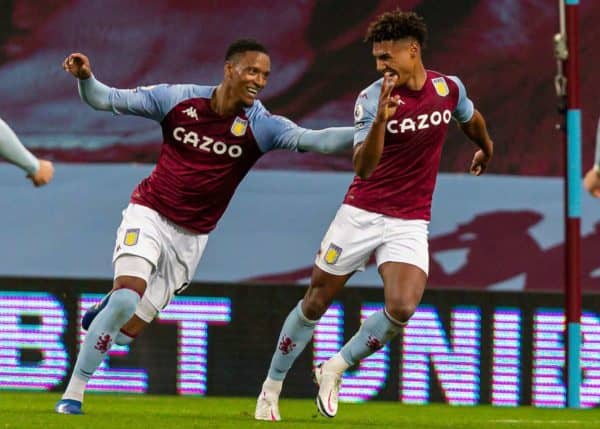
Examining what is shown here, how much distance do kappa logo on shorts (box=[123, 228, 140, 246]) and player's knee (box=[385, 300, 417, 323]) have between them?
4.38 feet

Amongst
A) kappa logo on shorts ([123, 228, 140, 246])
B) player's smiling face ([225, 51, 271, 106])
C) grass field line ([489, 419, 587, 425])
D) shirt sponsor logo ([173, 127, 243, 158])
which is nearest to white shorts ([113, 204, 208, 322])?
kappa logo on shorts ([123, 228, 140, 246])

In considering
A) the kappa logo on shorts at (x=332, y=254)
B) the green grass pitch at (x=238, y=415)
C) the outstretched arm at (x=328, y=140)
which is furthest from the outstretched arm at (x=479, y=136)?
the green grass pitch at (x=238, y=415)

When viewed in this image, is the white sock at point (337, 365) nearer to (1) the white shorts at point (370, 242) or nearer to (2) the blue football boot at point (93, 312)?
(1) the white shorts at point (370, 242)

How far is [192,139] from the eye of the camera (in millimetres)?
9211

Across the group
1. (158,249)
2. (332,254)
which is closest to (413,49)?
(332,254)

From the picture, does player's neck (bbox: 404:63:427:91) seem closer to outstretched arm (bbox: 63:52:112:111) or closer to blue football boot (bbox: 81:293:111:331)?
outstretched arm (bbox: 63:52:112:111)

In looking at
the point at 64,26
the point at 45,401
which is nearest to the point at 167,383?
the point at 45,401

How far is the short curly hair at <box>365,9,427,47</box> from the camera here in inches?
357

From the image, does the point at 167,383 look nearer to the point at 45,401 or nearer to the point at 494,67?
the point at 45,401

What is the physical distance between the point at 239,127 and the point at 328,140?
0.50 m

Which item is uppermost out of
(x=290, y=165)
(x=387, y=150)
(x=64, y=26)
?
(x=64, y=26)

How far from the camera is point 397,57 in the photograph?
911cm

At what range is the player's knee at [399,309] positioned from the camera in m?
8.94

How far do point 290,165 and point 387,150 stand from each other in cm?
556
